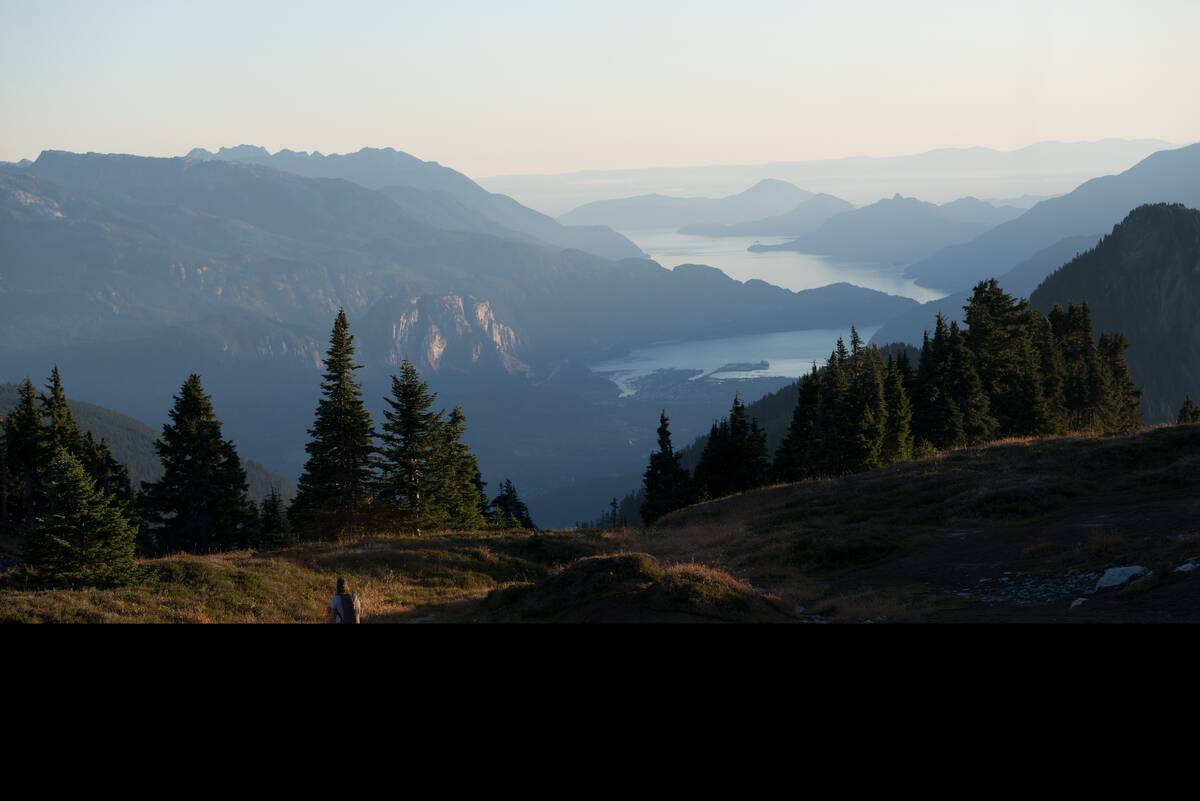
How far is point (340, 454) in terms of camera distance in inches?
2277

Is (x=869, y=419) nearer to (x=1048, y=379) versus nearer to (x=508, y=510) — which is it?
(x=1048, y=379)

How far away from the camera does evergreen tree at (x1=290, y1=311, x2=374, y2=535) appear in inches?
2253

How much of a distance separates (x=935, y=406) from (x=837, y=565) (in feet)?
165

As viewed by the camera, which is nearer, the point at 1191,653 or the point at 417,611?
the point at 1191,653

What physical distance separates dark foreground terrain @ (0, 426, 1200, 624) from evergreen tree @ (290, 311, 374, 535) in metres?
13.6

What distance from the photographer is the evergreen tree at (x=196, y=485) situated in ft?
216

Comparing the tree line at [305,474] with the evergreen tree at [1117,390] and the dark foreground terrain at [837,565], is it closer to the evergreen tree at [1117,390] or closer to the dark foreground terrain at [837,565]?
the dark foreground terrain at [837,565]

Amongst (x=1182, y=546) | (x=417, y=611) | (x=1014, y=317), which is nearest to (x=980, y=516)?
(x=1182, y=546)

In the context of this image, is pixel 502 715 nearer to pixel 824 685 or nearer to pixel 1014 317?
pixel 824 685

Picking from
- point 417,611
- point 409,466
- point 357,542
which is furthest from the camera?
point 409,466

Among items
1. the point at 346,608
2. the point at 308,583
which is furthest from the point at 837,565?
the point at 346,608

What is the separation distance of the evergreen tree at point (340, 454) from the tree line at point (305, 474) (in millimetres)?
63

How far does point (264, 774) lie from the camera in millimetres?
2936

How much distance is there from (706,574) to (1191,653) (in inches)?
810
